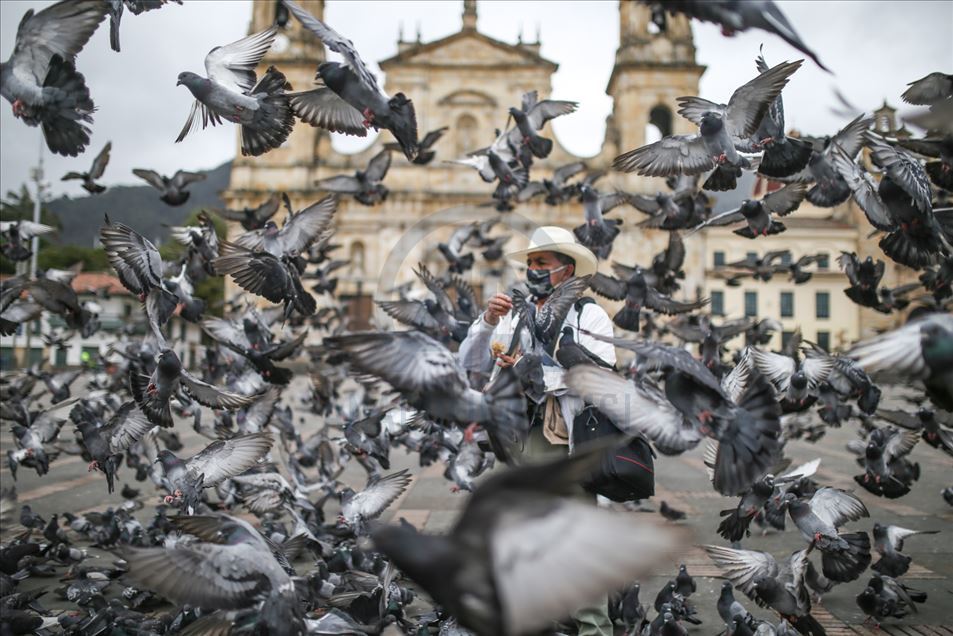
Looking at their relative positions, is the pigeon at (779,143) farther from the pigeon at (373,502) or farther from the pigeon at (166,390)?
the pigeon at (166,390)

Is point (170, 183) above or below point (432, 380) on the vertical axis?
above

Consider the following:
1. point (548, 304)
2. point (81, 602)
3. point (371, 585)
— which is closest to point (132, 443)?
point (81, 602)

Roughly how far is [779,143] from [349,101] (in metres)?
2.33

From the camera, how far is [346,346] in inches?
82.7

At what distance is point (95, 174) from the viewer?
603 cm

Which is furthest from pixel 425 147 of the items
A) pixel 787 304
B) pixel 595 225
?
pixel 787 304

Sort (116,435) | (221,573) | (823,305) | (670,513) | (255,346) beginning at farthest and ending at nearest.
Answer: (823,305), (670,513), (255,346), (116,435), (221,573)

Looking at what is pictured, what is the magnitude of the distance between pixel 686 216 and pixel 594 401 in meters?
4.01

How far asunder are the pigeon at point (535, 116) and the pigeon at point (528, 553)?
5418 mm

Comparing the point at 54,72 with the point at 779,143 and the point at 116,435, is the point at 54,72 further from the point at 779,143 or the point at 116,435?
the point at 779,143

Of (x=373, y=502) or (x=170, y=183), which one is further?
(x=170, y=183)

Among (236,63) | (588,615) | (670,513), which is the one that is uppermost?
(236,63)

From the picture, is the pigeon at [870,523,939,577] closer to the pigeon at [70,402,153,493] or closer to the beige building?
the pigeon at [70,402,153,493]

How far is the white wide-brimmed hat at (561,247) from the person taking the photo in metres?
3.28
